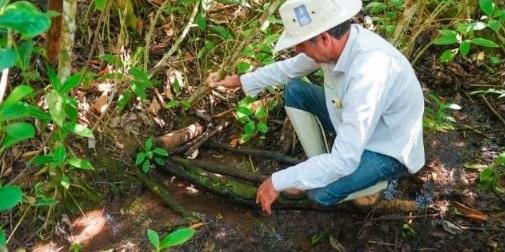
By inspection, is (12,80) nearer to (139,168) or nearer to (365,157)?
(139,168)

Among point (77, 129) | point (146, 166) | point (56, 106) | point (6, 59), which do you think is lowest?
point (146, 166)

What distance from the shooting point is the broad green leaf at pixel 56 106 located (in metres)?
2.33

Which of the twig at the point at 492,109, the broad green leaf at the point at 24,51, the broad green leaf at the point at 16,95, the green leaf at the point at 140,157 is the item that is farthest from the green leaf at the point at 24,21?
the twig at the point at 492,109

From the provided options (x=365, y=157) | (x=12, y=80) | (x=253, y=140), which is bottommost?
(x=253, y=140)

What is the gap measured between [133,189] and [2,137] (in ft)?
4.41

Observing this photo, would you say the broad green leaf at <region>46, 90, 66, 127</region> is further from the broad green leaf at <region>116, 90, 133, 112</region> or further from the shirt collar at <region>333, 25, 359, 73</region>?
the shirt collar at <region>333, 25, 359, 73</region>

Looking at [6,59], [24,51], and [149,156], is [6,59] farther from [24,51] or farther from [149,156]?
[149,156]

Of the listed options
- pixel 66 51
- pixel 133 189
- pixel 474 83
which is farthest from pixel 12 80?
pixel 474 83

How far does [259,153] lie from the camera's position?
11.6 ft

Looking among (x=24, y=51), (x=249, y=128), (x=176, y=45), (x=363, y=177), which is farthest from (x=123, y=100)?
(x=363, y=177)

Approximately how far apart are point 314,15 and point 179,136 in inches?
58.8

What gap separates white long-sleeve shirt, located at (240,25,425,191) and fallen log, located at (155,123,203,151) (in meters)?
1.11

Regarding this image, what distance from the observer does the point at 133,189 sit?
3.28m

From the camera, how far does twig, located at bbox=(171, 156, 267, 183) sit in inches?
129
